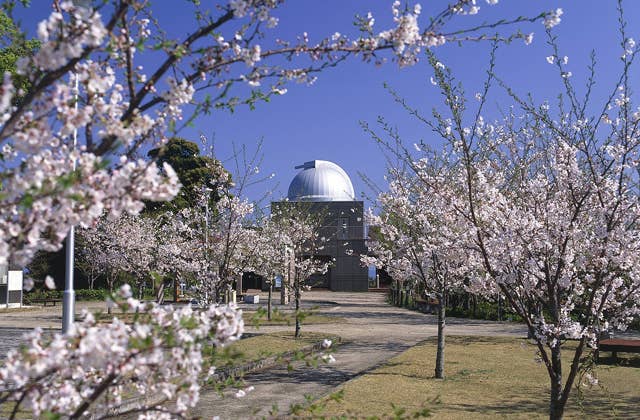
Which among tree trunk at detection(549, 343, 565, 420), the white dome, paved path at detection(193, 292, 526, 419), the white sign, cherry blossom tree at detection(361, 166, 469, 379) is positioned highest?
the white dome

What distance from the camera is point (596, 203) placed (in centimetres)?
778

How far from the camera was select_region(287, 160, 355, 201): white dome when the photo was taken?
6303cm

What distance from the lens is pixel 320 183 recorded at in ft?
210

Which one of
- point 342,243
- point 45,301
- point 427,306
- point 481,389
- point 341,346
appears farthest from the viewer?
point 342,243

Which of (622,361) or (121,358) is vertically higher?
(121,358)

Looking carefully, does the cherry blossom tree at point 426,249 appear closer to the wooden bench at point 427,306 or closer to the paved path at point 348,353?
the paved path at point 348,353

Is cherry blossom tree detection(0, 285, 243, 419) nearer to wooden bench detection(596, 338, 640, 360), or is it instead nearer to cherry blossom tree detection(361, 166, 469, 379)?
cherry blossom tree detection(361, 166, 469, 379)

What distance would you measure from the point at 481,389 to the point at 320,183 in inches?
2104

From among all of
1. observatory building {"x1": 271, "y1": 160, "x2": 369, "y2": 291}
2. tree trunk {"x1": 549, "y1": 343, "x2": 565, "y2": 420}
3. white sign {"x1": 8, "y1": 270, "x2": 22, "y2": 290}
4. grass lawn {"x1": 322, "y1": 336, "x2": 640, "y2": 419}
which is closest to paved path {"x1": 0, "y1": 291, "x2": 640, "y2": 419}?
grass lawn {"x1": 322, "y1": 336, "x2": 640, "y2": 419}

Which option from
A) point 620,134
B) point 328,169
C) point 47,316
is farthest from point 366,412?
point 328,169

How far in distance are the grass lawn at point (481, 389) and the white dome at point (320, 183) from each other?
4694 cm

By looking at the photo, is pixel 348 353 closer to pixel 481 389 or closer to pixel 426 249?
pixel 426 249

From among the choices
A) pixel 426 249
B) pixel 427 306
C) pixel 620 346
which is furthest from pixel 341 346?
pixel 427 306

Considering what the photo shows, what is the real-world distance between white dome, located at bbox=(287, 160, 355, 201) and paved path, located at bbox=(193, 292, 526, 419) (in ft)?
99.6
